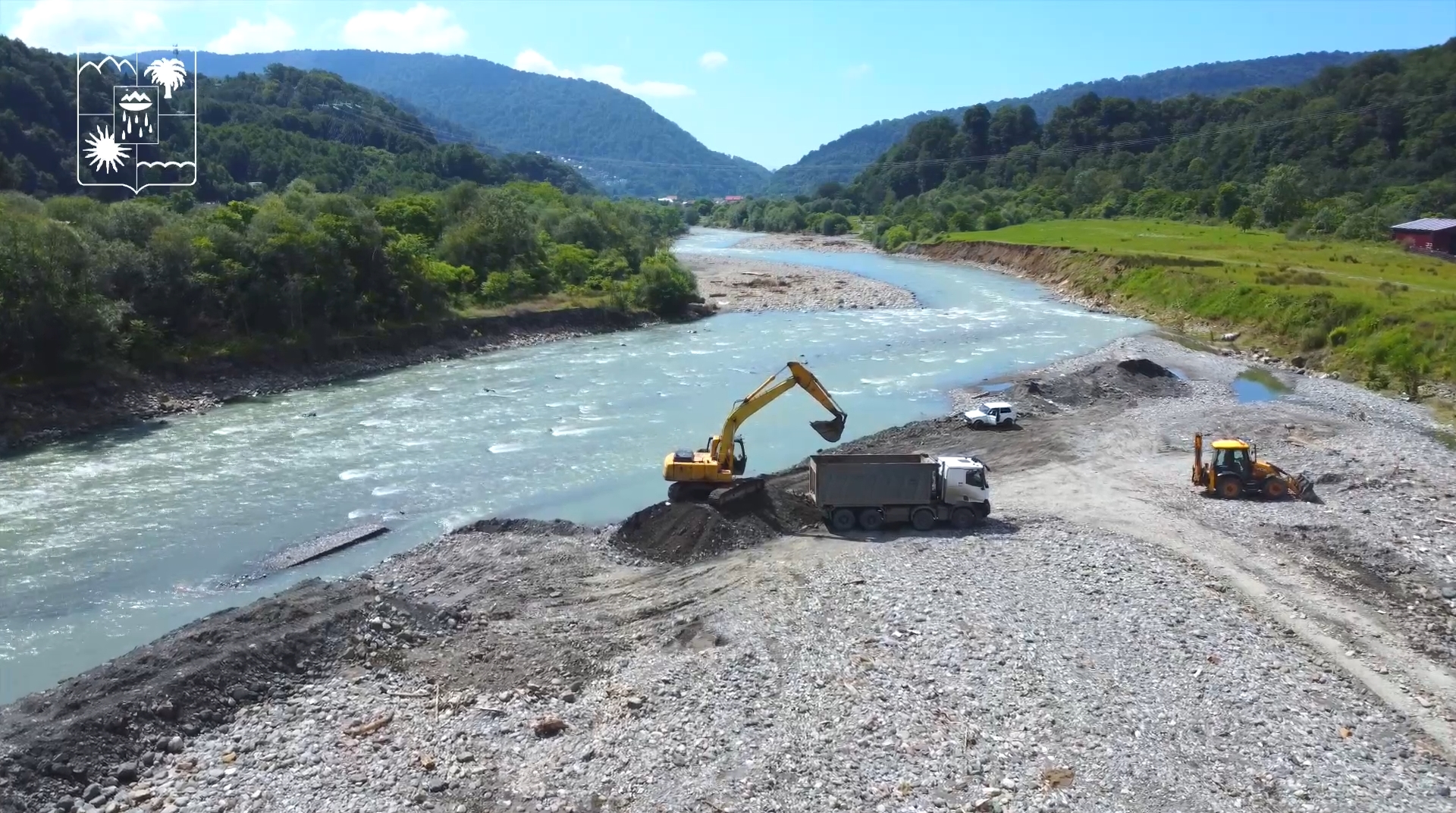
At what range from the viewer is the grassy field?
43.4 meters

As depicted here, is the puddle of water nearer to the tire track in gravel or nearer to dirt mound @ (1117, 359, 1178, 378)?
dirt mound @ (1117, 359, 1178, 378)

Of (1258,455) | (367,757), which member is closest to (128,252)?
(367,757)

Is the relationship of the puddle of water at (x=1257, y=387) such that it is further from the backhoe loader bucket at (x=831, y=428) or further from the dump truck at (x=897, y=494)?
the backhoe loader bucket at (x=831, y=428)

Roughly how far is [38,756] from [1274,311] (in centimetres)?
5691

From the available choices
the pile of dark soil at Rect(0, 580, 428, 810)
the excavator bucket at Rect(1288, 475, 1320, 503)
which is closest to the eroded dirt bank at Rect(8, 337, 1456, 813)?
the pile of dark soil at Rect(0, 580, 428, 810)

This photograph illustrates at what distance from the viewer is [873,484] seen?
79.3 feet

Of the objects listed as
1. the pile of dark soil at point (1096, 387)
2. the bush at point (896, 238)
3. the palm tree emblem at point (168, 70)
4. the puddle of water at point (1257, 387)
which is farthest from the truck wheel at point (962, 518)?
the bush at point (896, 238)

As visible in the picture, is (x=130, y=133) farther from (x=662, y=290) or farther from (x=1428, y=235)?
(x=1428, y=235)

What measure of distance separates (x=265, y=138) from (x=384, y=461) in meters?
91.7

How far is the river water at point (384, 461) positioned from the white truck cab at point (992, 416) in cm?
345

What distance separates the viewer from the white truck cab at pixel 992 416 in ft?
116

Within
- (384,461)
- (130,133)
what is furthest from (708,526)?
(130,133)

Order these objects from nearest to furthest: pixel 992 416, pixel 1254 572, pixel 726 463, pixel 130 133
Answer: pixel 1254 572 → pixel 726 463 → pixel 992 416 → pixel 130 133

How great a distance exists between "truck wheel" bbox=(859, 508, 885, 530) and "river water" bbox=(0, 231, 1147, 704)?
6.84m
